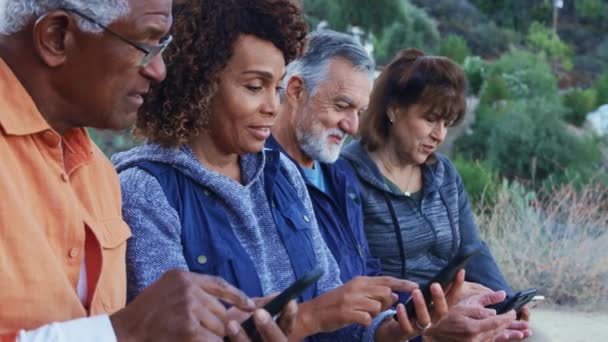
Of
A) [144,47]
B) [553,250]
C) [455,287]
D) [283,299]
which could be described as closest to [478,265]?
[455,287]

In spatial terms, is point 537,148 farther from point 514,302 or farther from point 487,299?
point 487,299

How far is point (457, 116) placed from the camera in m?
3.95

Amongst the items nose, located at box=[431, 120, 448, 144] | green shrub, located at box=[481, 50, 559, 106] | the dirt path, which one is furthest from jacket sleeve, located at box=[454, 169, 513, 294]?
green shrub, located at box=[481, 50, 559, 106]

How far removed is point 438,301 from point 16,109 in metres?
1.17

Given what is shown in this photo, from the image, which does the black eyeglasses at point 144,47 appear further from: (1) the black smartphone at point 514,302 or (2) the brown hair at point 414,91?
(2) the brown hair at point 414,91

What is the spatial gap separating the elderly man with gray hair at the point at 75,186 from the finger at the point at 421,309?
69 cm

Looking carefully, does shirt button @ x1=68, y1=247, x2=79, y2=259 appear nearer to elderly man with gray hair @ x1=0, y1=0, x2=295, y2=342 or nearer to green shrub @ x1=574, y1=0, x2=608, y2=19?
elderly man with gray hair @ x1=0, y1=0, x2=295, y2=342

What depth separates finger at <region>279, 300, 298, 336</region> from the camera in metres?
1.96

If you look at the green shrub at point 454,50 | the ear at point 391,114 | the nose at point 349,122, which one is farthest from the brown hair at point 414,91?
the green shrub at point 454,50

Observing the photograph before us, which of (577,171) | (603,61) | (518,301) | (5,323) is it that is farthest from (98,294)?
(603,61)

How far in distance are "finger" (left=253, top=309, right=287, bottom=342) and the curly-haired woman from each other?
1.55ft

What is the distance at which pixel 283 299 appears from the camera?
192 cm

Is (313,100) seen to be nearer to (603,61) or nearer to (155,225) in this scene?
(155,225)

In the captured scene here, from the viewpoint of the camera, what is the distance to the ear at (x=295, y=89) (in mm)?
3404
